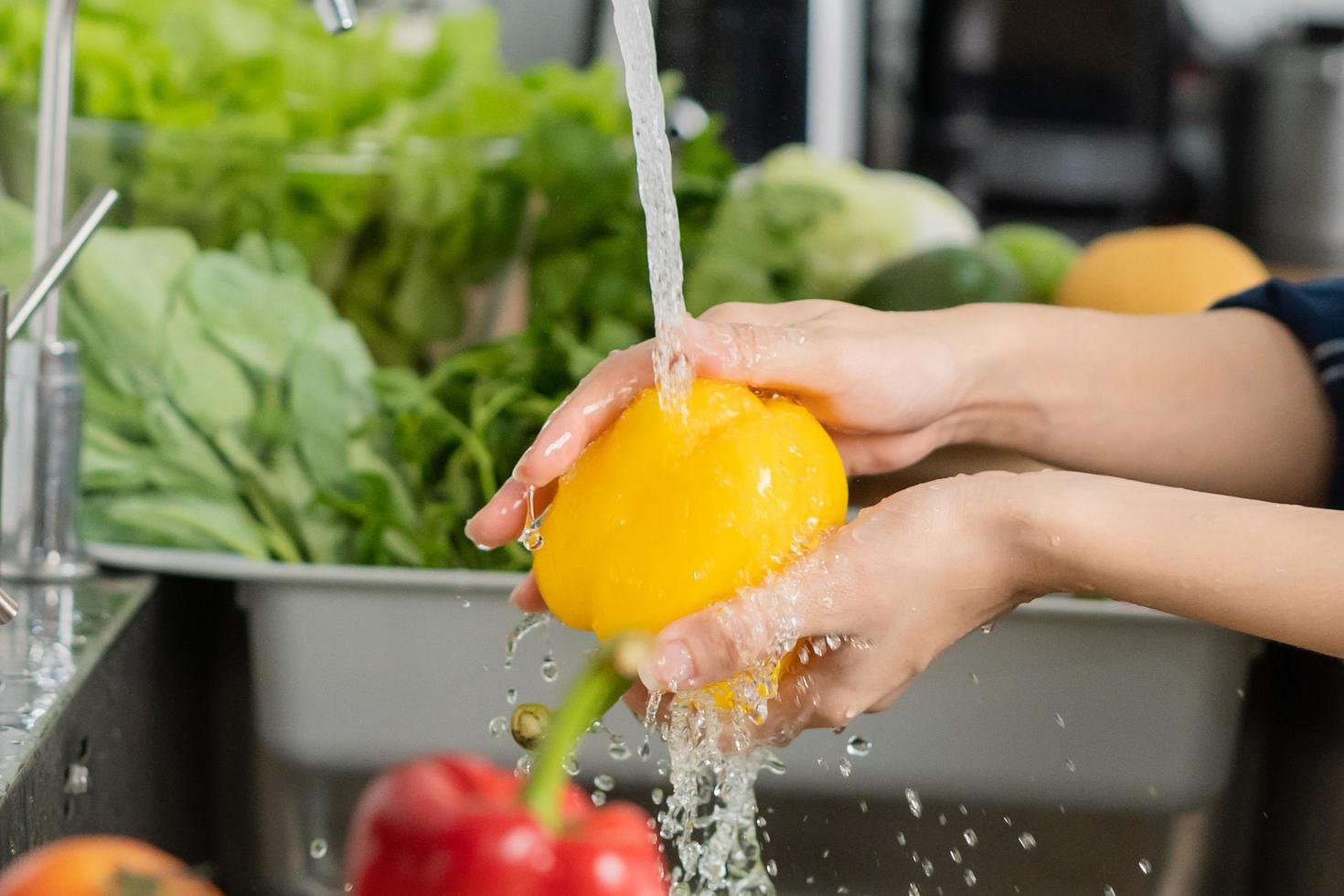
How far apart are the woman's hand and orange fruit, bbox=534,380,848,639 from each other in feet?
0.06

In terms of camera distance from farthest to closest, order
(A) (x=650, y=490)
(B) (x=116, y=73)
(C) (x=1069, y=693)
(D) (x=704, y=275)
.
Answer: (B) (x=116, y=73) < (D) (x=704, y=275) < (C) (x=1069, y=693) < (A) (x=650, y=490)

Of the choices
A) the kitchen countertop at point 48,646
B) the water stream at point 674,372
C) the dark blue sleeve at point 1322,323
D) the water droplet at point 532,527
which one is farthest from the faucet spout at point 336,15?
the dark blue sleeve at point 1322,323

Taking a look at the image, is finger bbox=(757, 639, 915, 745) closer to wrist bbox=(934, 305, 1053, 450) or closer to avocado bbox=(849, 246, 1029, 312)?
wrist bbox=(934, 305, 1053, 450)

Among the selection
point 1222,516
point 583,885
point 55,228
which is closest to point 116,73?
point 55,228

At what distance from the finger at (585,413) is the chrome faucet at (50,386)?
1.27ft

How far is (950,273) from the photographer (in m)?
1.12

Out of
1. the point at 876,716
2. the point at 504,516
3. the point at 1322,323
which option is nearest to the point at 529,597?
the point at 504,516

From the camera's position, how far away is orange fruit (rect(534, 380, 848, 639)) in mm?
564

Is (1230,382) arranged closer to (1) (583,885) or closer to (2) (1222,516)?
(2) (1222,516)

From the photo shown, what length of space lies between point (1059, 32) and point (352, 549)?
1864 millimetres

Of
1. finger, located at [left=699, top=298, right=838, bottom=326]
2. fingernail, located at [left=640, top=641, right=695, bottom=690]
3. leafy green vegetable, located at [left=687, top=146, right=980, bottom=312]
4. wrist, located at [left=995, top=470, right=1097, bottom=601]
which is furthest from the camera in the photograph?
leafy green vegetable, located at [left=687, top=146, right=980, bottom=312]

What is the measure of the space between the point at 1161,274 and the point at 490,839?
3.31ft

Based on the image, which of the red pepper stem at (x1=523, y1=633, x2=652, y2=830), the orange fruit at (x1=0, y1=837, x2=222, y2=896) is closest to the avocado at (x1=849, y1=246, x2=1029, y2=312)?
the red pepper stem at (x1=523, y1=633, x2=652, y2=830)

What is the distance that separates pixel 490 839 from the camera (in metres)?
0.33
